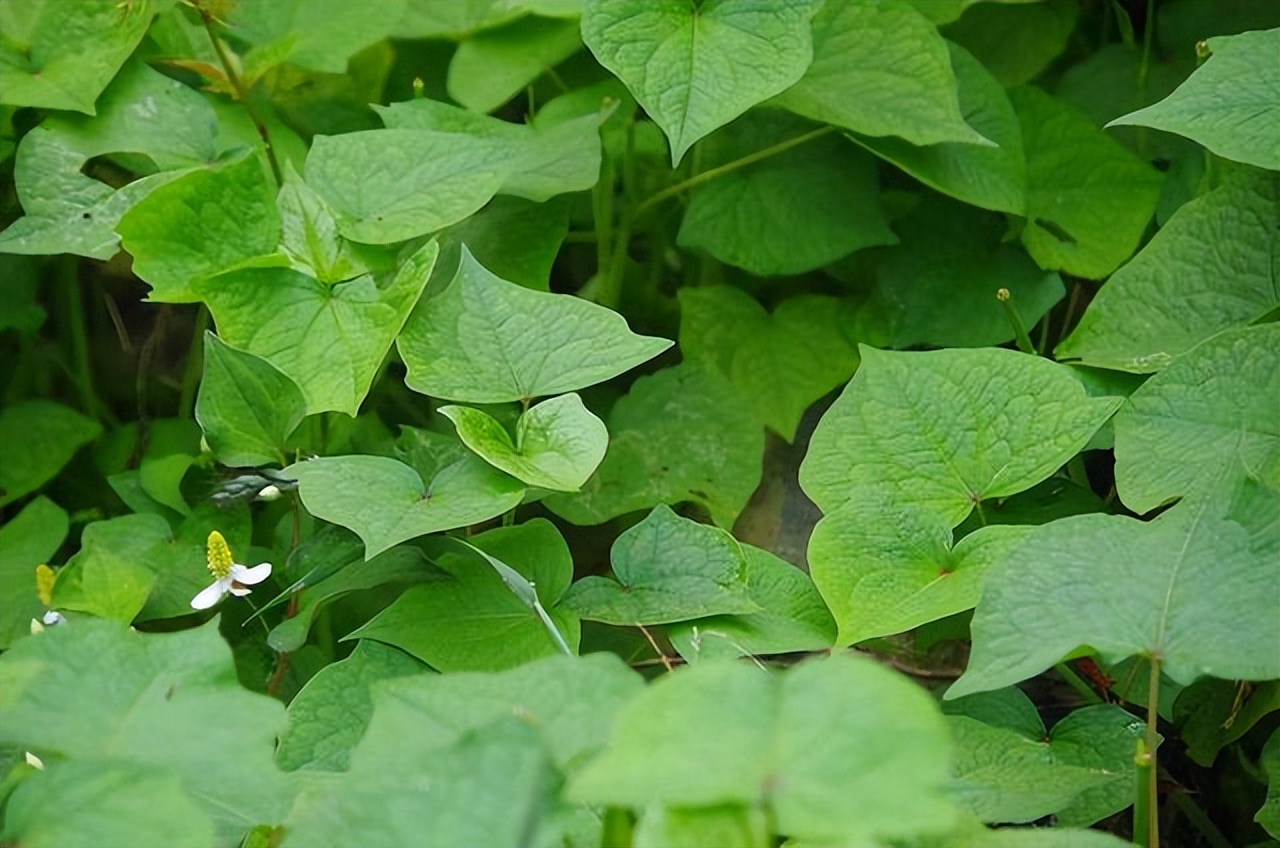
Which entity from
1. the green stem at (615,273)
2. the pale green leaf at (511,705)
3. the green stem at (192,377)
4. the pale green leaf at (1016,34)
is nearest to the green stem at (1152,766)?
the pale green leaf at (511,705)

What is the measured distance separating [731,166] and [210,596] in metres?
0.59

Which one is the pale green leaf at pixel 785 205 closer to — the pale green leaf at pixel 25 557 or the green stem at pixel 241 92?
the green stem at pixel 241 92

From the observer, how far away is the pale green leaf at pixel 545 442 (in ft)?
2.64

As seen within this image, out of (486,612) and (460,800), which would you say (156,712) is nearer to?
(460,800)

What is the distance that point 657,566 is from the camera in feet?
2.76

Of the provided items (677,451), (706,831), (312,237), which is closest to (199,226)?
(312,237)

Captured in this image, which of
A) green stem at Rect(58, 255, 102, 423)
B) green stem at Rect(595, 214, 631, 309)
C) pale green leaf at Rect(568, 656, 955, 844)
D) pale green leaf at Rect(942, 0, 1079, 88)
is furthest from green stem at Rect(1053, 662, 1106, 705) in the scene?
green stem at Rect(58, 255, 102, 423)

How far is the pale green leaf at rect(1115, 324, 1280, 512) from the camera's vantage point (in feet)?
2.62

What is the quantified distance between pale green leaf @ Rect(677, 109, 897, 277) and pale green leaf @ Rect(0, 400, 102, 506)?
58 cm

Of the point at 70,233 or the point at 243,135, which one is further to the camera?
the point at 243,135

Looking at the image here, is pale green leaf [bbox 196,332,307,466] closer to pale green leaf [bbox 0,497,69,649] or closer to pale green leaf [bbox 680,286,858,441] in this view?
pale green leaf [bbox 0,497,69,649]

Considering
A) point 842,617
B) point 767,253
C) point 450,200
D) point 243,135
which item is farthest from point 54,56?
point 842,617

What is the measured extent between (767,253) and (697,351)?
0.11 meters

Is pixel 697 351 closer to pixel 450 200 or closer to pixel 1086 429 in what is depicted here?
pixel 450 200
